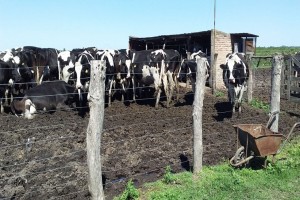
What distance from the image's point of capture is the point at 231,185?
20.0 ft

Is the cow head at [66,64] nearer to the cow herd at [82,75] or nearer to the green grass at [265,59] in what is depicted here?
the cow herd at [82,75]

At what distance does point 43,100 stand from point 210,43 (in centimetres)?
1098

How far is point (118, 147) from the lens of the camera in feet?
26.5

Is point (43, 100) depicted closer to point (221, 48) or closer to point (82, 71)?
point (82, 71)

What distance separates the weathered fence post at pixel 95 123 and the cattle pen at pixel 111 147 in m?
0.40

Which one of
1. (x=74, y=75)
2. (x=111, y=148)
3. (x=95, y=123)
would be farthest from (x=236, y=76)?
(x=95, y=123)

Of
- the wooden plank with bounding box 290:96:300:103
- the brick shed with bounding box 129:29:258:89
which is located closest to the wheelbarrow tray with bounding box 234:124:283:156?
the wooden plank with bounding box 290:96:300:103

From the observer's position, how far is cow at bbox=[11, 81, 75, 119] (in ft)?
38.1

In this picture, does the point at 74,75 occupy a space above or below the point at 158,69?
below

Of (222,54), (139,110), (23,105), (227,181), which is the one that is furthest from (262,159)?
(222,54)

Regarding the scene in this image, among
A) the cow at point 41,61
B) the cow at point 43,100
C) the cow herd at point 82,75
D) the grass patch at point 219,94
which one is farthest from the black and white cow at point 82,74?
the grass patch at point 219,94

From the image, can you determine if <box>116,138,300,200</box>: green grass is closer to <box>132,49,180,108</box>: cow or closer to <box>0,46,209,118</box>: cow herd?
<box>0,46,209,118</box>: cow herd

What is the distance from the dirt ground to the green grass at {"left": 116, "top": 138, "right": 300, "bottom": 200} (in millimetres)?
450

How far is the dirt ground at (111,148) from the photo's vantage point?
6047 mm
